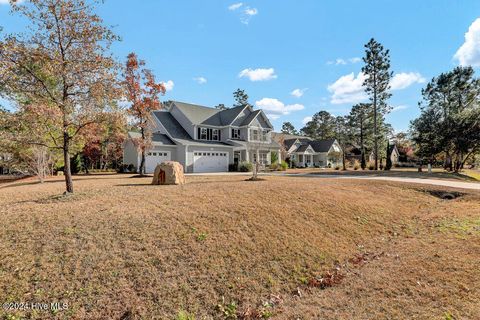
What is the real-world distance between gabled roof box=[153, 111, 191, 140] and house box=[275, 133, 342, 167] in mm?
20471

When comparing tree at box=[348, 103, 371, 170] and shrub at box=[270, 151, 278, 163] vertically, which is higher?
tree at box=[348, 103, 371, 170]

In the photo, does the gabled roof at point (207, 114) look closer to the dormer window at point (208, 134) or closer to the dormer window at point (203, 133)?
the dormer window at point (208, 134)

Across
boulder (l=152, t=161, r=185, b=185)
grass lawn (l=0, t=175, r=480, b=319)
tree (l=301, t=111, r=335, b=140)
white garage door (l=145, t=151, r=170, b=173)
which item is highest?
tree (l=301, t=111, r=335, b=140)

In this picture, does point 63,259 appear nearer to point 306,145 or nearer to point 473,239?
point 473,239

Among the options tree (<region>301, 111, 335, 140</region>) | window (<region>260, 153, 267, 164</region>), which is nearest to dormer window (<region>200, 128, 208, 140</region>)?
window (<region>260, 153, 267, 164</region>)

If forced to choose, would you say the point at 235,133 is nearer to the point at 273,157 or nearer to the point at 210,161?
the point at 210,161

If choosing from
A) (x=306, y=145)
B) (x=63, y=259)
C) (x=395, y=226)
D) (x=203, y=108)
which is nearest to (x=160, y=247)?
(x=63, y=259)

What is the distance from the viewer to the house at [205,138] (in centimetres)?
2656

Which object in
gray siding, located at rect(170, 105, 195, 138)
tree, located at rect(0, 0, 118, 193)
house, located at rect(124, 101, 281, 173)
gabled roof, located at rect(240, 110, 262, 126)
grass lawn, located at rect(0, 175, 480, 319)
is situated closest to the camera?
grass lawn, located at rect(0, 175, 480, 319)

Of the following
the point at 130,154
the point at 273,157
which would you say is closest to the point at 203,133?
the point at 130,154

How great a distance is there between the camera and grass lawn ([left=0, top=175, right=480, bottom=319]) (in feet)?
13.9

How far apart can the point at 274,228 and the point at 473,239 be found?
567 centimetres

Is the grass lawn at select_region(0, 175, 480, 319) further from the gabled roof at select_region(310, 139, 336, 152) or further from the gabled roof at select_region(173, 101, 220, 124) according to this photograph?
the gabled roof at select_region(310, 139, 336, 152)

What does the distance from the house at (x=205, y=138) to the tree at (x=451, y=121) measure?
1695 cm
